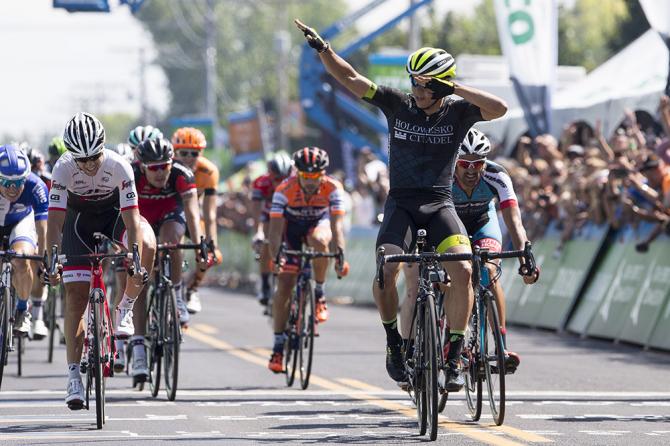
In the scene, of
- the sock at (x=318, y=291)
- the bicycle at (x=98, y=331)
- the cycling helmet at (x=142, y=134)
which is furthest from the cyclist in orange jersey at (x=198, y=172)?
the bicycle at (x=98, y=331)

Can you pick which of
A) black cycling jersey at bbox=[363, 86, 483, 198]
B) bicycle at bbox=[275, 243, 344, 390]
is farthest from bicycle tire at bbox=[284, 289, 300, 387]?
black cycling jersey at bbox=[363, 86, 483, 198]

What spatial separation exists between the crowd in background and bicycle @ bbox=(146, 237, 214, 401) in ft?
8.99

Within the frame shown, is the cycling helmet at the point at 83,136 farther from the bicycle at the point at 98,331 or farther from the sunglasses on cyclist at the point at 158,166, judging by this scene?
the sunglasses on cyclist at the point at 158,166

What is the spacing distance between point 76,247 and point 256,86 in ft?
390

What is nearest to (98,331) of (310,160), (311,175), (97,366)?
(97,366)

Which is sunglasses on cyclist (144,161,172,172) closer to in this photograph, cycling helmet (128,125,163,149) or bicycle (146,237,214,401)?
bicycle (146,237,214,401)

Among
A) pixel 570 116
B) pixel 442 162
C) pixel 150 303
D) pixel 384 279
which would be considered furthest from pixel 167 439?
pixel 570 116

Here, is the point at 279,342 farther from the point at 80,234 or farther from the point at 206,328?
the point at 206,328


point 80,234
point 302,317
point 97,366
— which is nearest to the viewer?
point 97,366

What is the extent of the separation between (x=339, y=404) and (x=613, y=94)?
12.0m

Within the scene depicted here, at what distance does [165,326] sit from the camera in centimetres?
1289

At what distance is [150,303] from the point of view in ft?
43.5

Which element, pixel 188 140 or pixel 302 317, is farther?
pixel 188 140

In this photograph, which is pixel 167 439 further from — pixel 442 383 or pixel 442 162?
pixel 442 162
